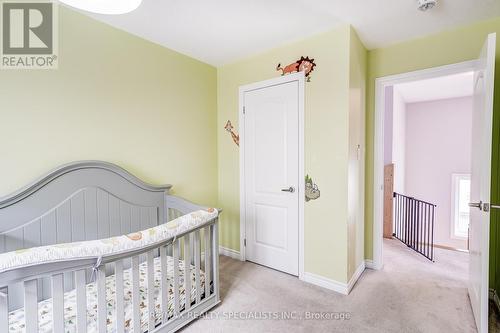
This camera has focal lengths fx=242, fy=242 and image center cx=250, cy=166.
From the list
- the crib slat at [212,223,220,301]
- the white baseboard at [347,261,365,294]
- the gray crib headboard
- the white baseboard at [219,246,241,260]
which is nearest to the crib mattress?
the crib slat at [212,223,220,301]

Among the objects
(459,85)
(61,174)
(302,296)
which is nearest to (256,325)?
(302,296)

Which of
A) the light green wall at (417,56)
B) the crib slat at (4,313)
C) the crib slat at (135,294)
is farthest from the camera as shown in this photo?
the light green wall at (417,56)

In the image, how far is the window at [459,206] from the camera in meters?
5.03

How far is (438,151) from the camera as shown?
5.22 metres

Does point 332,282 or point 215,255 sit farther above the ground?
point 215,255

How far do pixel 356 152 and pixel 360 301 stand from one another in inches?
51.3

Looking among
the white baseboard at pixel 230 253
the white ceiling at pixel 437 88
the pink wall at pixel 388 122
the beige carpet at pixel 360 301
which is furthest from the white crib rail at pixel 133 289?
the white ceiling at pixel 437 88

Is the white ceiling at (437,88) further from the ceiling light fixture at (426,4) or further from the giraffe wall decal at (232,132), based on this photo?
the giraffe wall decal at (232,132)

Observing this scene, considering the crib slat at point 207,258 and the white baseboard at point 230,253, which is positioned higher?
the crib slat at point 207,258

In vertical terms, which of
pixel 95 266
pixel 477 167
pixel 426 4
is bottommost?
pixel 95 266

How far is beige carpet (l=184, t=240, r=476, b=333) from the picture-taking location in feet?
5.74

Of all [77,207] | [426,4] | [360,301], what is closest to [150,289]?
[77,207]

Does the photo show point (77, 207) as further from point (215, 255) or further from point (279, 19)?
point (279, 19)

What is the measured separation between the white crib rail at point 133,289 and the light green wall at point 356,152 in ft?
4.16
